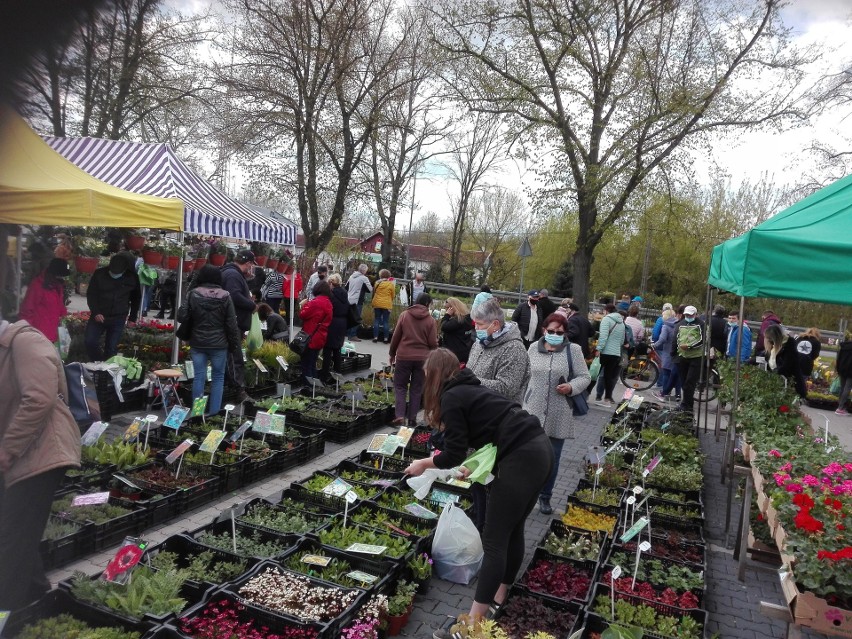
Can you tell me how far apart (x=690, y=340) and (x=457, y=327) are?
4.38 meters

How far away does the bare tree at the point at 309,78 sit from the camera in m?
16.0

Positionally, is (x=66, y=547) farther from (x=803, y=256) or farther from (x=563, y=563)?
(x=803, y=256)

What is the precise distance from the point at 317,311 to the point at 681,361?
239 inches

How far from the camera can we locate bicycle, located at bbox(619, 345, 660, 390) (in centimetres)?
1257

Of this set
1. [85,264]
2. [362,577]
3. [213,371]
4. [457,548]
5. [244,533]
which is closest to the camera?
[362,577]

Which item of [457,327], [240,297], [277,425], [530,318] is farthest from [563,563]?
[530,318]

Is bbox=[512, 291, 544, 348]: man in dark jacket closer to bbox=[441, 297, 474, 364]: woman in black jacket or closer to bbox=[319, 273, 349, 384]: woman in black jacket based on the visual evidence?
bbox=[441, 297, 474, 364]: woman in black jacket

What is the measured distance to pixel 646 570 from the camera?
456 cm

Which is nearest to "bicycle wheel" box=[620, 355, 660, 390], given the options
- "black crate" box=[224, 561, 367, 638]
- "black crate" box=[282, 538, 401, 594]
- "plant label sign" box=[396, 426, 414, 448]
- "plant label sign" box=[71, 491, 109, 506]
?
"plant label sign" box=[396, 426, 414, 448]

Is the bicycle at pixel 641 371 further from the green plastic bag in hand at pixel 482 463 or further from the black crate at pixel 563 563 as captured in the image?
the green plastic bag in hand at pixel 482 463

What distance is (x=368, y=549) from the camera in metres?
4.06

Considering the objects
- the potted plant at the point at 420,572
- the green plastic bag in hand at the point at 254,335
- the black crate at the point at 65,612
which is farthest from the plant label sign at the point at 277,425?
the green plastic bag in hand at the point at 254,335

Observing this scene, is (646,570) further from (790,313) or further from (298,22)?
(790,313)

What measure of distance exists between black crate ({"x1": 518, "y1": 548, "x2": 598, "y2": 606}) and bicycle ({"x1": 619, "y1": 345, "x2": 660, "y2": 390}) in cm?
857
